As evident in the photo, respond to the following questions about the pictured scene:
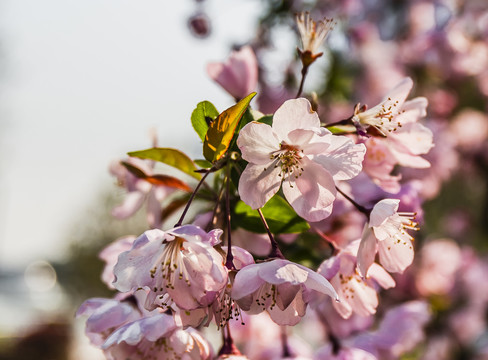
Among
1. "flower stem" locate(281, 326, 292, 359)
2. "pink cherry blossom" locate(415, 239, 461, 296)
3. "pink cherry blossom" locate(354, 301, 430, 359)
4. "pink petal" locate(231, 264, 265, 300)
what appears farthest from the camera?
"pink cherry blossom" locate(415, 239, 461, 296)

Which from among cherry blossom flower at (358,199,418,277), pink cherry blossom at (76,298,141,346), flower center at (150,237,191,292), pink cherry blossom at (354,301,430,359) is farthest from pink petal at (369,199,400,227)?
pink cherry blossom at (354,301,430,359)

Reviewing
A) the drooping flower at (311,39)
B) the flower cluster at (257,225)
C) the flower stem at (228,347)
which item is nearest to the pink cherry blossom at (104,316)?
the flower cluster at (257,225)

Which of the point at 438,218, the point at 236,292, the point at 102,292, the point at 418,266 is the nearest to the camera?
the point at 236,292

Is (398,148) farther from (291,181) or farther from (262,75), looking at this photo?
(262,75)

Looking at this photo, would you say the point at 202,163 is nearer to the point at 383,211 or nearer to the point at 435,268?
the point at 383,211

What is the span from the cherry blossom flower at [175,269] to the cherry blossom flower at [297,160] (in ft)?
0.28

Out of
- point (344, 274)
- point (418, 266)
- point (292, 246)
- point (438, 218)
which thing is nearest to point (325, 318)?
point (292, 246)

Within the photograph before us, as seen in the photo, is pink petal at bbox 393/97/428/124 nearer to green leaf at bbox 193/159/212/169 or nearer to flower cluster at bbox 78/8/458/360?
flower cluster at bbox 78/8/458/360

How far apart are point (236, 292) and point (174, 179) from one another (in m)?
0.29

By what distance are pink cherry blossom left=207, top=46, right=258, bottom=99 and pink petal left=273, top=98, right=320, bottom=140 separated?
0.31 m

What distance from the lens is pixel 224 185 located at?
0.75 meters

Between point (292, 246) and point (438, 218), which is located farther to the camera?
point (438, 218)

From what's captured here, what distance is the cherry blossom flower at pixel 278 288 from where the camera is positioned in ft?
1.88

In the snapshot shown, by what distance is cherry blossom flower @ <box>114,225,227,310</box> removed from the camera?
571mm
